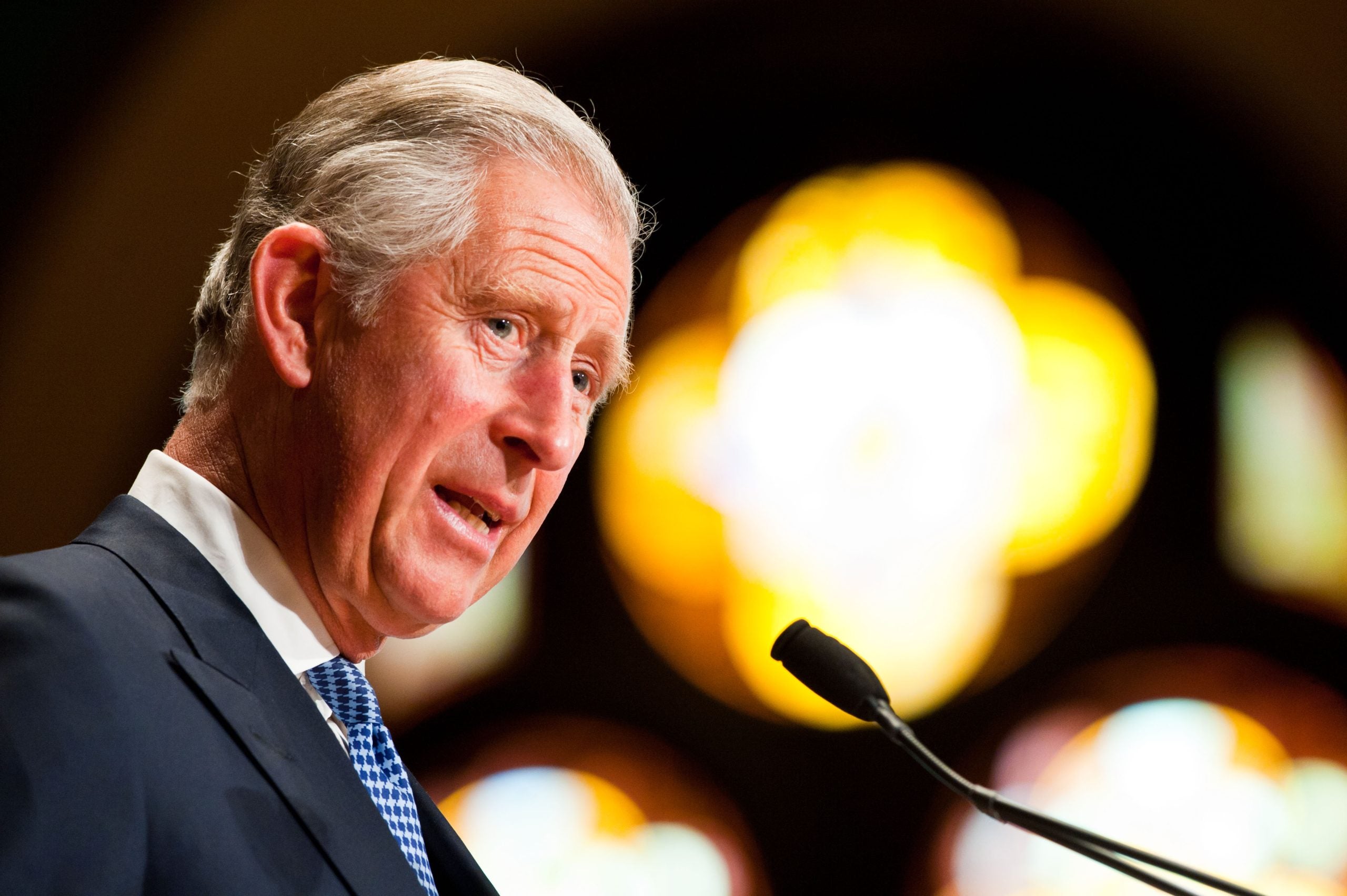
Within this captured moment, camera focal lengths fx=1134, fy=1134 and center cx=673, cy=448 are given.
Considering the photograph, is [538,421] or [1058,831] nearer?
[1058,831]

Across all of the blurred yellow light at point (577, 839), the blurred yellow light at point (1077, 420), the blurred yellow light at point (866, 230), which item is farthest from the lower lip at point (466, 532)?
the blurred yellow light at point (1077, 420)

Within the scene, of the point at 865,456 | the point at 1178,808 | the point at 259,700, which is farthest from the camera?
the point at 865,456

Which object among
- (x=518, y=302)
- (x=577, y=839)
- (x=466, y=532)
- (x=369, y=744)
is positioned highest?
(x=518, y=302)

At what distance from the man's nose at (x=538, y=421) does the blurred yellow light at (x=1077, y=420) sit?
76.0 inches

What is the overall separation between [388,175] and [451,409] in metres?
0.25

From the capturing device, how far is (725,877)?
8.89 feet

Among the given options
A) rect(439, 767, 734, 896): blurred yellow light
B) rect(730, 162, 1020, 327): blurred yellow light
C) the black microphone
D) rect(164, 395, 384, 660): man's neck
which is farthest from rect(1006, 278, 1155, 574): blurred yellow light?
rect(164, 395, 384, 660): man's neck

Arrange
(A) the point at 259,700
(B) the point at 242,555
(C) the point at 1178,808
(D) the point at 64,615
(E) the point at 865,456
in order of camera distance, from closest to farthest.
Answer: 1. (D) the point at 64,615
2. (A) the point at 259,700
3. (B) the point at 242,555
4. (C) the point at 1178,808
5. (E) the point at 865,456

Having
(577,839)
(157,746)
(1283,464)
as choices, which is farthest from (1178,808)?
(157,746)

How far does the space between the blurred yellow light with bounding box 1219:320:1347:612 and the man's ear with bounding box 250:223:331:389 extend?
2429 mm

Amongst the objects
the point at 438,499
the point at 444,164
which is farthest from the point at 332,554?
the point at 444,164

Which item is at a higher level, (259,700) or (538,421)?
(538,421)

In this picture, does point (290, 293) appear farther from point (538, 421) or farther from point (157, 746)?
point (157, 746)

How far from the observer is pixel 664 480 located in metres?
2.84
